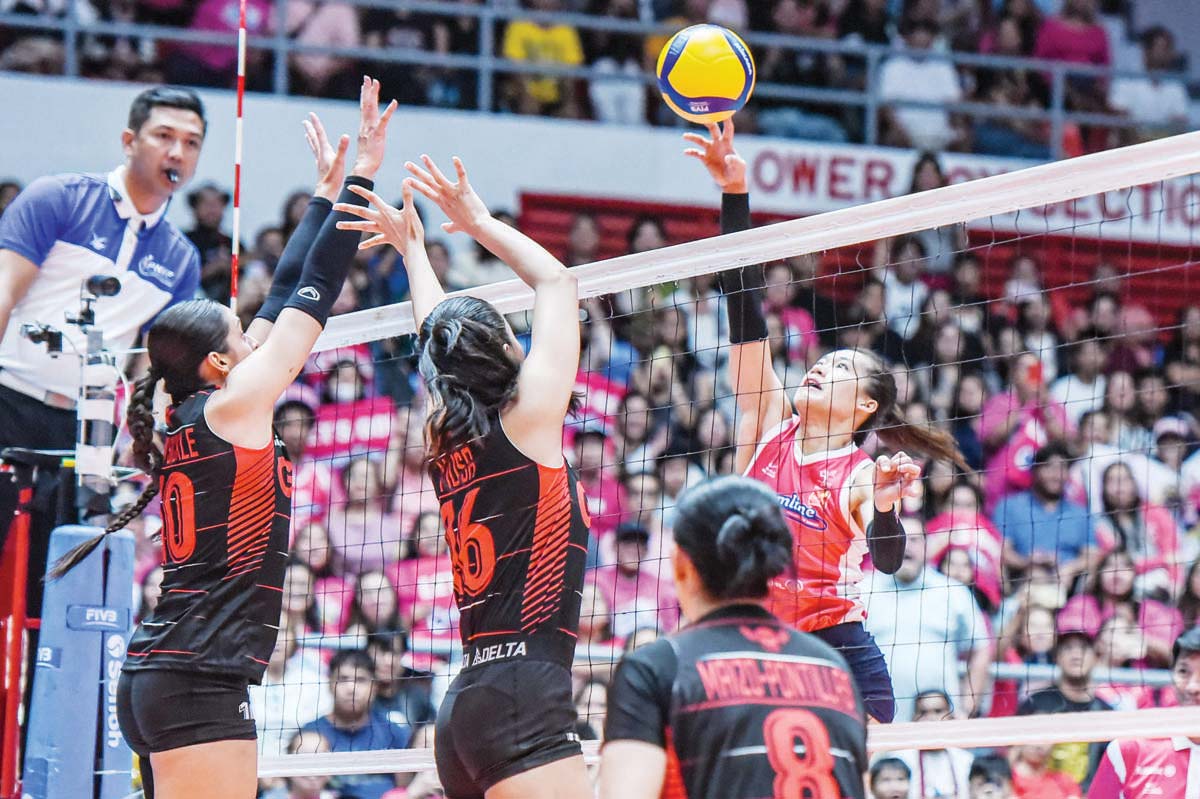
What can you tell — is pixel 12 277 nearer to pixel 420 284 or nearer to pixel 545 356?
pixel 420 284

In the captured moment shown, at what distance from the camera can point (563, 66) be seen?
12953 millimetres

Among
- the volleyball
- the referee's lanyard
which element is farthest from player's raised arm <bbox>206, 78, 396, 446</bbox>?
the referee's lanyard

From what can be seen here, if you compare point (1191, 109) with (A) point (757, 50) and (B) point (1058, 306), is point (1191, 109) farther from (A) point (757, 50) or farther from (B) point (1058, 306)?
(A) point (757, 50)

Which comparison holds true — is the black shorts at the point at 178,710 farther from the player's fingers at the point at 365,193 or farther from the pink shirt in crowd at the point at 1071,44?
the pink shirt in crowd at the point at 1071,44

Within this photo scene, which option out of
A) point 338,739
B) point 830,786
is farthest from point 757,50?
point 830,786

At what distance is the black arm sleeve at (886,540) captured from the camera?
517cm

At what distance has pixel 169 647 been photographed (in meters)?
4.68

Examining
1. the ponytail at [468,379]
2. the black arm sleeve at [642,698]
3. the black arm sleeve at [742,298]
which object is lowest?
the black arm sleeve at [642,698]

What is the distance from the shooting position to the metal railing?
11617 millimetres

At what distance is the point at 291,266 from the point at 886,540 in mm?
2138

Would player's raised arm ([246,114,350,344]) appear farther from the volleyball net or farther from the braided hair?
the volleyball net

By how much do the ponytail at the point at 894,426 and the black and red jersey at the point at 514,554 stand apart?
5.76 ft

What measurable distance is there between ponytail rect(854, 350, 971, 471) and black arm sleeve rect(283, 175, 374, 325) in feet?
6.16

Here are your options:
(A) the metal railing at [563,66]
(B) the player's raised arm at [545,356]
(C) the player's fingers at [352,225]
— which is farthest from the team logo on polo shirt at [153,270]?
(A) the metal railing at [563,66]
